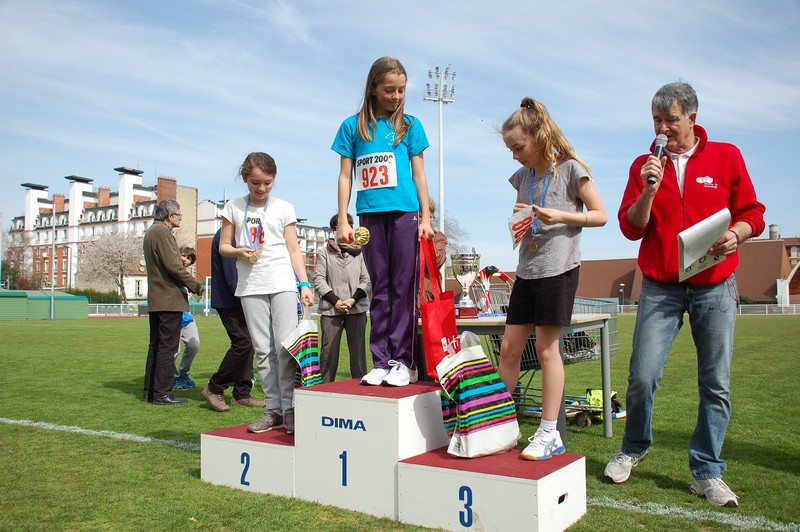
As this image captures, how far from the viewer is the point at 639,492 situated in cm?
355

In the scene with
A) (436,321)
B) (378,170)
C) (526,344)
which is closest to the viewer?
(436,321)

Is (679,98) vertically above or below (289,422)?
above

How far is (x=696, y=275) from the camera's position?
350 centimetres

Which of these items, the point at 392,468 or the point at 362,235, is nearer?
the point at 392,468

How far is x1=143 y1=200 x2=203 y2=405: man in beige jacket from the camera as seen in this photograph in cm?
704

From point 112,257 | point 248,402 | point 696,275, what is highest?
point 112,257

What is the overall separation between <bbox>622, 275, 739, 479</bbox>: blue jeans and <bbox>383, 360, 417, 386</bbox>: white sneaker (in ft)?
4.28

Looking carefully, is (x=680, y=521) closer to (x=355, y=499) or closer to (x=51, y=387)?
(x=355, y=499)

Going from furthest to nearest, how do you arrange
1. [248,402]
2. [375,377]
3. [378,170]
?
[248,402] < [378,170] < [375,377]

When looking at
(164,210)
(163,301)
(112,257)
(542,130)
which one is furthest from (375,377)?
(112,257)

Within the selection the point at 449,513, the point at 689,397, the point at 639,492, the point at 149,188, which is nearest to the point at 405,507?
the point at 449,513

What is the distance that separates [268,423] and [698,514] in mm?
2537

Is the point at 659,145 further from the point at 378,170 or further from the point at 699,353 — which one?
the point at 378,170

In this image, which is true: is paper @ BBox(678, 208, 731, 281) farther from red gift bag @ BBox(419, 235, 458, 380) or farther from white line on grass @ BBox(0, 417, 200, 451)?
white line on grass @ BBox(0, 417, 200, 451)
